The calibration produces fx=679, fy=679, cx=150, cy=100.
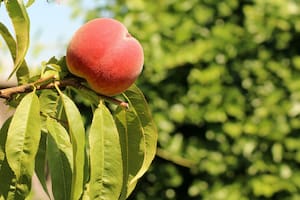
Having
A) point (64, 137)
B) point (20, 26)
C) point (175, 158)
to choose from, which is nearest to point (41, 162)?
point (64, 137)

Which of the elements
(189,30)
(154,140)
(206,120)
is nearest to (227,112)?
(206,120)

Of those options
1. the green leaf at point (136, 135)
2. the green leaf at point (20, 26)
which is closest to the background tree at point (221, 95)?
the green leaf at point (136, 135)

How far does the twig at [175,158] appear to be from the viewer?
110 inches

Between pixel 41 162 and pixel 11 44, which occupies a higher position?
pixel 11 44

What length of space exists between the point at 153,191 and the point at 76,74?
6.76 feet

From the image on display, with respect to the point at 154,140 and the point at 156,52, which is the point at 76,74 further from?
the point at 156,52

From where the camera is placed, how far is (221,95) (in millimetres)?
2770

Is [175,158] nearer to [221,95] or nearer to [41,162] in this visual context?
[221,95]

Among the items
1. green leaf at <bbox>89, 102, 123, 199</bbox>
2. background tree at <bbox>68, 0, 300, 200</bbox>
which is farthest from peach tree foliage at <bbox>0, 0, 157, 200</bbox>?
background tree at <bbox>68, 0, 300, 200</bbox>

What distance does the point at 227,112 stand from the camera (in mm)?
2762

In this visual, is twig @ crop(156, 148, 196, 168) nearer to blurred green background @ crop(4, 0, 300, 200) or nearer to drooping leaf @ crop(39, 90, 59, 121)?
blurred green background @ crop(4, 0, 300, 200)

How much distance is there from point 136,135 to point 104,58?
0.11 meters

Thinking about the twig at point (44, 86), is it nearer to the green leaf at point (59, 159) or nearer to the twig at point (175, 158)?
the green leaf at point (59, 159)

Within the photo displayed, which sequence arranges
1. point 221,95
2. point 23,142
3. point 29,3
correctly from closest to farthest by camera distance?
point 23,142 < point 29,3 < point 221,95
